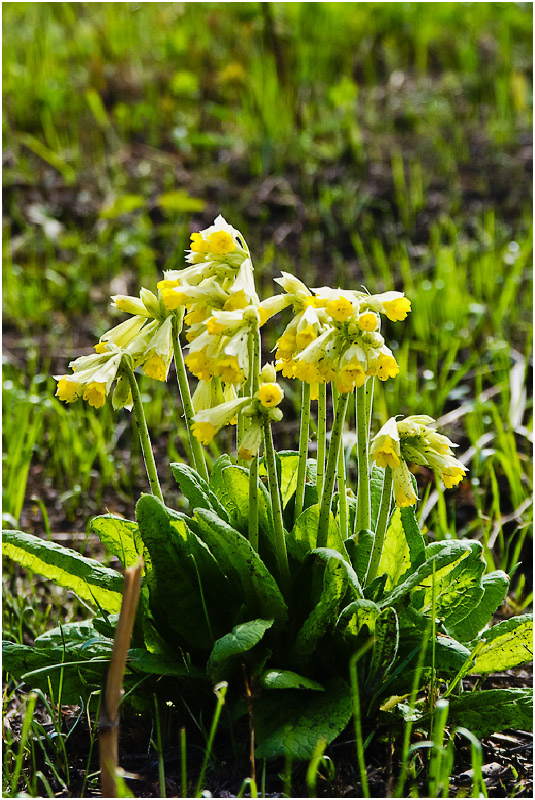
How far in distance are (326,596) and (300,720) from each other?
27 cm

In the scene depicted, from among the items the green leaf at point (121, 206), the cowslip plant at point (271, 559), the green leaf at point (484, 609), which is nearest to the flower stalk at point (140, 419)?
the cowslip plant at point (271, 559)

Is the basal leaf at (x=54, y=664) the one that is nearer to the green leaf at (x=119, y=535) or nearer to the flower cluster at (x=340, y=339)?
the green leaf at (x=119, y=535)

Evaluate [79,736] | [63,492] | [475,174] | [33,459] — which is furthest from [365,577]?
[475,174]

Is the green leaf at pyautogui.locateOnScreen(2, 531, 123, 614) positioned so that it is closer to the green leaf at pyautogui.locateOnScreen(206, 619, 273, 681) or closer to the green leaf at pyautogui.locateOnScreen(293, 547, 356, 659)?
the green leaf at pyautogui.locateOnScreen(206, 619, 273, 681)

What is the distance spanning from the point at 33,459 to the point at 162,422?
50 centimetres

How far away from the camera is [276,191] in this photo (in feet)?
16.7

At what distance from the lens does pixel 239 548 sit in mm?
1740

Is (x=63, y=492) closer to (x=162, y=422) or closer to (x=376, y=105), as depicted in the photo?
(x=162, y=422)

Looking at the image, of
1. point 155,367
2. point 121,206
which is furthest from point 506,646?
point 121,206

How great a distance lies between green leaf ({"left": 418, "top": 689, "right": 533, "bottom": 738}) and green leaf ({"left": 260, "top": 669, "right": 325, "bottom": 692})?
0.27m

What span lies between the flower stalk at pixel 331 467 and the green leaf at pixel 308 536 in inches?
0.8

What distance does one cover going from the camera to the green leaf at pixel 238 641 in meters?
1.66

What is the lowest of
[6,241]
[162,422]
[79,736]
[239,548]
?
[79,736]

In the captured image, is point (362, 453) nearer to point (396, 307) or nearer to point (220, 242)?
point (396, 307)
